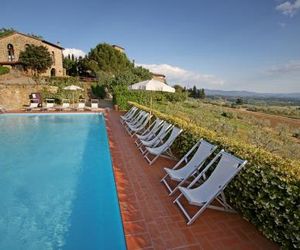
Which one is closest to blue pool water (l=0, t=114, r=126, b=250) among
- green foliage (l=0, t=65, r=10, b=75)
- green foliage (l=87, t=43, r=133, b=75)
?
green foliage (l=0, t=65, r=10, b=75)

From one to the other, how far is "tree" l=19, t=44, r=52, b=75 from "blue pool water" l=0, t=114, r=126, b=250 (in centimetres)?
2821

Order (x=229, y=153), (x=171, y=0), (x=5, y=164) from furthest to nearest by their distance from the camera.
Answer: (x=171, y=0) < (x=5, y=164) < (x=229, y=153)

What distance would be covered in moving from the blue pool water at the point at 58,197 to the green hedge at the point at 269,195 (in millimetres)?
1952

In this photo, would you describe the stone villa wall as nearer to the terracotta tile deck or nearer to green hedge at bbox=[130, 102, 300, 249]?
the terracotta tile deck

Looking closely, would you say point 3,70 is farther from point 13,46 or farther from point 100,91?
point 100,91

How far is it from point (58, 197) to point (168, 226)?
8.37ft

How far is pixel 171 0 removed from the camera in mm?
11977

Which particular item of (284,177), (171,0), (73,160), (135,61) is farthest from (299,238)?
(135,61)

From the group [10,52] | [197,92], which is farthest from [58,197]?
[197,92]

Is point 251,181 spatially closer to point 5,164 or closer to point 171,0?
point 5,164

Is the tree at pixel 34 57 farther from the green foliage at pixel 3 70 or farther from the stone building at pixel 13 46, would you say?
the green foliage at pixel 3 70

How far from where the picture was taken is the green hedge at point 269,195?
97.5 inches

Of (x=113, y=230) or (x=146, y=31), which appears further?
(x=146, y=31)

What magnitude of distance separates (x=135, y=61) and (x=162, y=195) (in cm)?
4906
